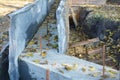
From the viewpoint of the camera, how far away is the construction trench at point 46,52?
5344 mm

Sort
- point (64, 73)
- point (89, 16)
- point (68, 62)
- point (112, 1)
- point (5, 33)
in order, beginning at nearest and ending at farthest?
point (64, 73)
point (68, 62)
point (89, 16)
point (5, 33)
point (112, 1)

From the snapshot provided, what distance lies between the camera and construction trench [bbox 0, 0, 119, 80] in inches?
210

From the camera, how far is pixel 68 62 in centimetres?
567

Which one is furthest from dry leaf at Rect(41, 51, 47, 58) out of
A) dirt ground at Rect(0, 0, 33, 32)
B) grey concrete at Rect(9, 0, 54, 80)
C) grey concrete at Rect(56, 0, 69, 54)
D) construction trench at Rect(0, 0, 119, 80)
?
dirt ground at Rect(0, 0, 33, 32)

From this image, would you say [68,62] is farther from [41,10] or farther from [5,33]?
[5,33]

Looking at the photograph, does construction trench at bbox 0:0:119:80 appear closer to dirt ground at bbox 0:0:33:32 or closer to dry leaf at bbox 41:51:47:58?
dry leaf at bbox 41:51:47:58

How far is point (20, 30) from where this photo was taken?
19.6 feet

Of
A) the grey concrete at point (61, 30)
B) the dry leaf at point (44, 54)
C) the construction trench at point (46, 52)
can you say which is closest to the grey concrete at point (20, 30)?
the construction trench at point (46, 52)

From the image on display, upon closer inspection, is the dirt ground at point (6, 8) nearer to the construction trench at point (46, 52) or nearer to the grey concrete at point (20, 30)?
the grey concrete at point (20, 30)

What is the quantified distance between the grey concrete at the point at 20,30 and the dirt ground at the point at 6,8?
2802mm

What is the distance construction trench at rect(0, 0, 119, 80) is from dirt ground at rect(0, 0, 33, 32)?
3.08 metres

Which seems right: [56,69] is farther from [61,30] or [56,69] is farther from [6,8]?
[6,8]

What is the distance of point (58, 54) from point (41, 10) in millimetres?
2228

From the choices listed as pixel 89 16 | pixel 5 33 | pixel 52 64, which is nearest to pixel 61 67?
pixel 52 64
